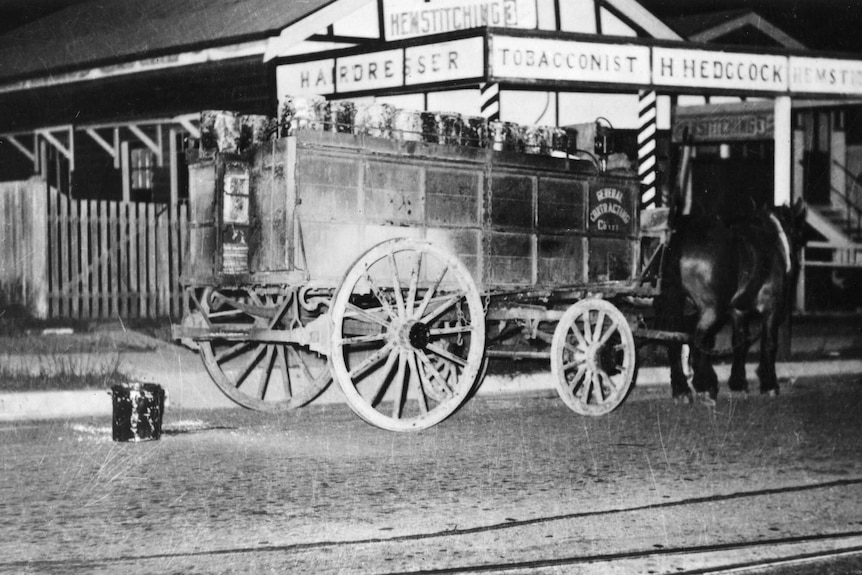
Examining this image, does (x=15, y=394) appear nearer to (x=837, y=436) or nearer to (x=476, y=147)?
(x=476, y=147)

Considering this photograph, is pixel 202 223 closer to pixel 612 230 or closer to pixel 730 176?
pixel 612 230

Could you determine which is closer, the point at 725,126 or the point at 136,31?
the point at 725,126

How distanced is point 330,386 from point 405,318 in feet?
11.6

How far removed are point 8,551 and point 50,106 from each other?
17712 mm

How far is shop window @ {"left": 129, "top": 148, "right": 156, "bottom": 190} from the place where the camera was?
71.8 ft

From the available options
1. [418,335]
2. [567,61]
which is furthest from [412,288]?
[567,61]

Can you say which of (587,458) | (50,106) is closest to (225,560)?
(587,458)

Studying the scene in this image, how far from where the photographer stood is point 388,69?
14117mm

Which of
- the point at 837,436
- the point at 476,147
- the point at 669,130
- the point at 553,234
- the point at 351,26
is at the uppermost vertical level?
the point at 351,26

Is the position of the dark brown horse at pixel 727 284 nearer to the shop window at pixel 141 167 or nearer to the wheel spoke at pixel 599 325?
the wheel spoke at pixel 599 325

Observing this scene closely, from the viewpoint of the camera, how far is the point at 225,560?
192 inches

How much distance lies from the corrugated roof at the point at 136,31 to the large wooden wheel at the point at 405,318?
8.44 m

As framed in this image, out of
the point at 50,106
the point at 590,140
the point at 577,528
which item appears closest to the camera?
the point at 577,528

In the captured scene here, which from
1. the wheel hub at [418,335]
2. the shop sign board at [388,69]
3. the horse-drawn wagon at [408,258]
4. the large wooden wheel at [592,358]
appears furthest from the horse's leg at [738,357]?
the wheel hub at [418,335]
